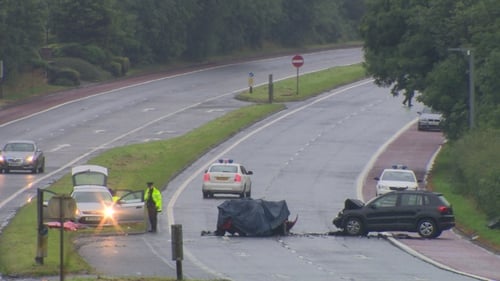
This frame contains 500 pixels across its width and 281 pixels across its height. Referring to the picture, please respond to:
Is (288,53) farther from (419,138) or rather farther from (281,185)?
(281,185)

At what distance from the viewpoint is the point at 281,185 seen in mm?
63906

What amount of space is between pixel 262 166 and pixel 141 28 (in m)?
53.2

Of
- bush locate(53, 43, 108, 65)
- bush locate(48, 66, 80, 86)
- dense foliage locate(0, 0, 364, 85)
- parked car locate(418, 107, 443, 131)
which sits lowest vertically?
parked car locate(418, 107, 443, 131)

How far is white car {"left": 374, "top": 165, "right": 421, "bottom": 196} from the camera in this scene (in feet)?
198

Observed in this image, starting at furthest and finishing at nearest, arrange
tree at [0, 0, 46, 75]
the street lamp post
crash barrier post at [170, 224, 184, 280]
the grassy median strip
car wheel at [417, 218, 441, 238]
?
1. tree at [0, 0, 46, 75]
2. the street lamp post
3. car wheel at [417, 218, 441, 238]
4. the grassy median strip
5. crash barrier post at [170, 224, 184, 280]

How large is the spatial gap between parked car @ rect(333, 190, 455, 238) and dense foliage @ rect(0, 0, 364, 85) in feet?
175

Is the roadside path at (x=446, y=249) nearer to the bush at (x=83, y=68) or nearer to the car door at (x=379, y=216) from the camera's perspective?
the car door at (x=379, y=216)

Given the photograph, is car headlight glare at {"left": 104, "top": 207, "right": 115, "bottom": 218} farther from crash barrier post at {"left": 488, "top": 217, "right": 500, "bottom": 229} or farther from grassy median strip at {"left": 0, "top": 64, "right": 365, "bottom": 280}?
crash barrier post at {"left": 488, "top": 217, "right": 500, "bottom": 229}

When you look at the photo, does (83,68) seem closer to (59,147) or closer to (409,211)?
(59,147)

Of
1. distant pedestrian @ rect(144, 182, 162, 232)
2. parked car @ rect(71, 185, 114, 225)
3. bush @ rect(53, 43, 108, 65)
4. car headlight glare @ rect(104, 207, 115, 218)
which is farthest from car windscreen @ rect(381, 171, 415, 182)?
bush @ rect(53, 43, 108, 65)

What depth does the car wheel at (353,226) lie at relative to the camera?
47.6 meters

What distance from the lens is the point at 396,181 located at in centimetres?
6100

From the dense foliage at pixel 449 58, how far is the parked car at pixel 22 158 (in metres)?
18.6

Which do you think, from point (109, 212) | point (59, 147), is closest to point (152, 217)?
point (109, 212)
